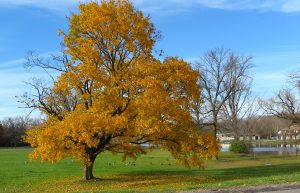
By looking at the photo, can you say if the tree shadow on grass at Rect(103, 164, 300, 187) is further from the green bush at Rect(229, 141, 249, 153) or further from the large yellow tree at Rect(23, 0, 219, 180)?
the green bush at Rect(229, 141, 249, 153)

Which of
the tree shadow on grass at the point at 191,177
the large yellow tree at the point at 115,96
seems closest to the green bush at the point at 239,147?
the tree shadow on grass at the point at 191,177

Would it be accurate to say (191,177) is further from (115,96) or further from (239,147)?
(239,147)

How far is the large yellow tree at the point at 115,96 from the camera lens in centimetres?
2316

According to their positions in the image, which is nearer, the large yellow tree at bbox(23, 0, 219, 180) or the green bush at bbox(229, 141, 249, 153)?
the large yellow tree at bbox(23, 0, 219, 180)

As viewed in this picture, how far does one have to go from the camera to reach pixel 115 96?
23.8 m

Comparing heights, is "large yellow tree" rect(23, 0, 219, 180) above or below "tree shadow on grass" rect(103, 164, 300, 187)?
above

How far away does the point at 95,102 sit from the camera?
949 inches

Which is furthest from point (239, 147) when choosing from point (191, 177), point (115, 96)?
point (115, 96)

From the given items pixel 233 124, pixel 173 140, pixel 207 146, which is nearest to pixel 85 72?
pixel 173 140

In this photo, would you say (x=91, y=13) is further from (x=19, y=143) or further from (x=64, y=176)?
(x=19, y=143)

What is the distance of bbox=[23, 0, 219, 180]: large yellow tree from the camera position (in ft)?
76.0

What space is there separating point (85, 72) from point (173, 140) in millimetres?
6591

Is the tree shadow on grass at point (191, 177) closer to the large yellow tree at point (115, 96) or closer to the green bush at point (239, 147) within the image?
the large yellow tree at point (115, 96)

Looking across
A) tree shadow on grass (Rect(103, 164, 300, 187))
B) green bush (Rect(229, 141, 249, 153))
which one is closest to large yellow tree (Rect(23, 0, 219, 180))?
tree shadow on grass (Rect(103, 164, 300, 187))
